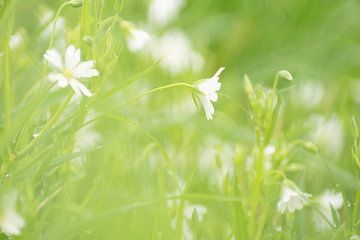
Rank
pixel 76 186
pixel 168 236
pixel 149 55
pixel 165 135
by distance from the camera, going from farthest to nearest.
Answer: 1. pixel 149 55
2. pixel 165 135
3. pixel 76 186
4. pixel 168 236

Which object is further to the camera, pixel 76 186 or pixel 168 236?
pixel 76 186

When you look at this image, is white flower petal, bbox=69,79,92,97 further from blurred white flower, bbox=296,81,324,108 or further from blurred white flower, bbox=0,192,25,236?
blurred white flower, bbox=296,81,324,108

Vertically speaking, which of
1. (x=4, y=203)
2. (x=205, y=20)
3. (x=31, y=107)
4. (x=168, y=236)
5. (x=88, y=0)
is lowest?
(x=168, y=236)

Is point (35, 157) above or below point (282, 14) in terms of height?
below

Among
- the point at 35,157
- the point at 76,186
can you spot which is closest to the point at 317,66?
the point at 76,186

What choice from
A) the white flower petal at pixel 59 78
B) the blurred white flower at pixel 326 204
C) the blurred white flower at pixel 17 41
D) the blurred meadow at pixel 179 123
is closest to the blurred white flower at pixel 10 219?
the blurred meadow at pixel 179 123

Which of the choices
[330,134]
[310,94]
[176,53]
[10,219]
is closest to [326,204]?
[330,134]

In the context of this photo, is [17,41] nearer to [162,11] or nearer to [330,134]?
[330,134]

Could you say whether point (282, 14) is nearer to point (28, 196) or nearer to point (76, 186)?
point (76, 186)
